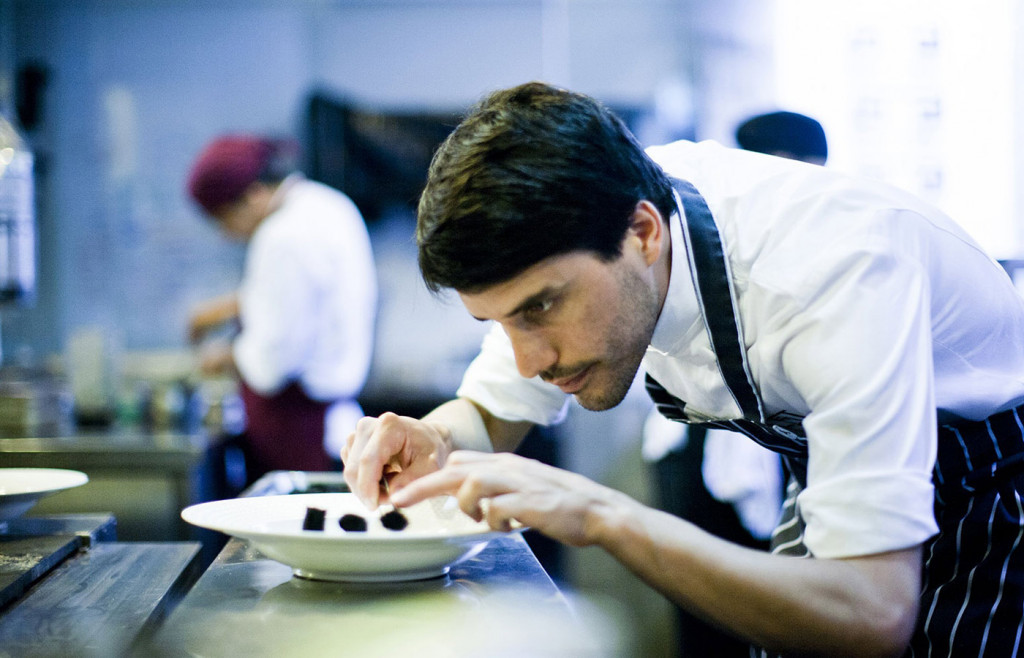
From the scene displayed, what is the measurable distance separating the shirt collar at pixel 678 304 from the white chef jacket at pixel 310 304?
5.88 feet

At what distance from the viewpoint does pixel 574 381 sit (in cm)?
119

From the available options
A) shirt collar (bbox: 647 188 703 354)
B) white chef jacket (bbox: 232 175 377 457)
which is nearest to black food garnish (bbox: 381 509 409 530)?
shirt collar (bbox: 647 188 703 354)

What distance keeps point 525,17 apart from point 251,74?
1168 millimetres

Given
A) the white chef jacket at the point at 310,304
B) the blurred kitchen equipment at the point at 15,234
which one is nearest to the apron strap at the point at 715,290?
the white chef jacket at the point at 310,304

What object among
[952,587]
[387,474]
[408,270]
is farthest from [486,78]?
[952,587]

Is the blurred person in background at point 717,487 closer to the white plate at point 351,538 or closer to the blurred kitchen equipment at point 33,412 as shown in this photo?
the white plate at point 351,538

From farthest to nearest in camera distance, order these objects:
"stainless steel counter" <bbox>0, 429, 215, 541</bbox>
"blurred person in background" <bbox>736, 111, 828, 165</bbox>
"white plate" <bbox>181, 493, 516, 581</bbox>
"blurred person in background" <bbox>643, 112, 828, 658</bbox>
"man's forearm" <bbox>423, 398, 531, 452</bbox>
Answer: "stainless steel counter" <bbox>0, 429, 215, 541</bbox> → "blurred person in background" <bbox>643, 112, 828, 658</bbox> → "blurred person in background" <bbox>736, 111, 828, 165</bbox> → "man's forearm" <bbox>423, 398, 531, 452</bbox> → "white plate" <bbox>181, 493, 516, 581</bbox>

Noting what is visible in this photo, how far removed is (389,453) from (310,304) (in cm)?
168

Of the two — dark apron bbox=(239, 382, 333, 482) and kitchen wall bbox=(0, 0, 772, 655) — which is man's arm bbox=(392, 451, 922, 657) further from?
kitchen wall bbox=(0, 0, 772, 655)

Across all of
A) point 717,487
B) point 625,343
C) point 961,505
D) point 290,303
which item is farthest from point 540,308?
point 290,303

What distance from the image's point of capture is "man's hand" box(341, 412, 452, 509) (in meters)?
1.21

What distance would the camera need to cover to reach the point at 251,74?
3.85 metres

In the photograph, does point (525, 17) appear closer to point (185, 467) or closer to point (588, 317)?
point (185, 467)

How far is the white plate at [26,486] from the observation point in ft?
3.96
